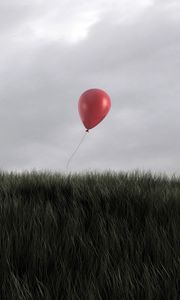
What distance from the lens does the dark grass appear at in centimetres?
226

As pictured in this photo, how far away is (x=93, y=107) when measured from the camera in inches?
318

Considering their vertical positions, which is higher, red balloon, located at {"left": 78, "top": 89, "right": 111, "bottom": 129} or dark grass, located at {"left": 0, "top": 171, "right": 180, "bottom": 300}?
red balloon, located at {"left": 78, "top": 89, "right": 111, "bottom": 129}

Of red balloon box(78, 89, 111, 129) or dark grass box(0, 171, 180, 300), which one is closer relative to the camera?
dark grass box(0, 171, 180, 300)

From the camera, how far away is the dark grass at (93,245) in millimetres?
2258

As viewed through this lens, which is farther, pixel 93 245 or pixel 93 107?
pixel 93 107

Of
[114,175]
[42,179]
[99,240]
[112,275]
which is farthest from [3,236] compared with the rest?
[114,175]

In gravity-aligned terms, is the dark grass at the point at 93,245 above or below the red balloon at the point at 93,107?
below

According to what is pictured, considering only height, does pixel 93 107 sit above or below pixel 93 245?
above

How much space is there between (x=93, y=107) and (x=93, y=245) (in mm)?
5384

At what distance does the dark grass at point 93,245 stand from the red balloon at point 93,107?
3620 mm

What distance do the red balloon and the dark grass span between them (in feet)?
11.9

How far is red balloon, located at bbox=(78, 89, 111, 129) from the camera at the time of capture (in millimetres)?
8078

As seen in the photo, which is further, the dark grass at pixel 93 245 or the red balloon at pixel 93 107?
the red balloon at pixel 93 107

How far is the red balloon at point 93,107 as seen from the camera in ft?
26.5
